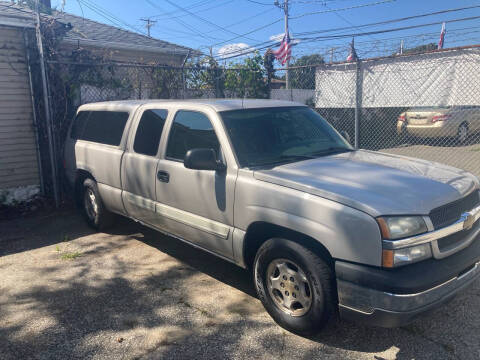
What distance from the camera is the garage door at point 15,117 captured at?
7.48 meters

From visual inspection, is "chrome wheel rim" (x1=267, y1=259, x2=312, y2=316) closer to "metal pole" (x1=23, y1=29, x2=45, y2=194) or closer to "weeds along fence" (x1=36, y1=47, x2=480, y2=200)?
"weeds along fence" (x1=36, y1=47, x2=480, y2=200)

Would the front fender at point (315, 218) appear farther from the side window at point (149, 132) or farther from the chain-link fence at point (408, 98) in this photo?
the chain-link fence at point (408, 98)

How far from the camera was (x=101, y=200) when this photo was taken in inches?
229

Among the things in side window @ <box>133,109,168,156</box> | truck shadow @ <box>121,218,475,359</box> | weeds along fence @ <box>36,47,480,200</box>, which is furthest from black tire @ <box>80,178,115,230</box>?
truck shadow @ <box>121,218,475,359</box>

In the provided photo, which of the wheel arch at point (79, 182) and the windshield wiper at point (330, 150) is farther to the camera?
the wheel arch at point (79, 182)

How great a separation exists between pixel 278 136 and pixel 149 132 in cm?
161

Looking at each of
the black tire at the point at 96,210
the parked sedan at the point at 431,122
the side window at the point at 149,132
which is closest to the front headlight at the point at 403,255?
the side window at the point at 149,132

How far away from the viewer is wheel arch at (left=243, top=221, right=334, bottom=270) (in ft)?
10.3

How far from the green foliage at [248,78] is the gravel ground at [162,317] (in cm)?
537

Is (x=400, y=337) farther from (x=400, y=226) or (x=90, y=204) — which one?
(x=90, y=204)

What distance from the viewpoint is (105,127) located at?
573cm

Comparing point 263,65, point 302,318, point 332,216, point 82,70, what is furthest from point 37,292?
point 263,65

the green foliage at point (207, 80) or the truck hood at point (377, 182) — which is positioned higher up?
the green foliage at point (207, 80)

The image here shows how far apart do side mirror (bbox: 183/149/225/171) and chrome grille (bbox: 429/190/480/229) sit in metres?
1.80
